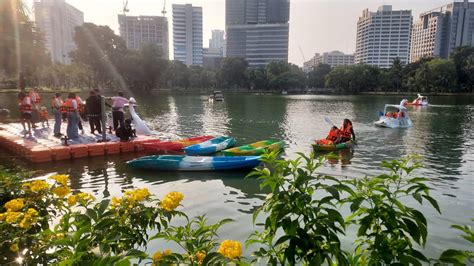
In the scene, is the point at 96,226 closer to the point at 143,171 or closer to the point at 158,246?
the point at 158,246

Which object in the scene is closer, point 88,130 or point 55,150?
point 55,150

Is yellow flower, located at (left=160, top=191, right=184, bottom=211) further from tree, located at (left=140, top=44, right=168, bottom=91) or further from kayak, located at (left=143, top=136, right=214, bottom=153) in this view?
tree, located at (left=140, top=44, right=168, bottom=91)

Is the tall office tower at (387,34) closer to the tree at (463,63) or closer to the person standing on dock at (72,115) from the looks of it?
the tree at (463,63)

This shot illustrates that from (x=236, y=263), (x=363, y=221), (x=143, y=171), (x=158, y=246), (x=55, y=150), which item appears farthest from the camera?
(x=55, y=150)

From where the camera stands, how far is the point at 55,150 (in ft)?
42.9

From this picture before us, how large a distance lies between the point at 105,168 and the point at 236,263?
11517mm

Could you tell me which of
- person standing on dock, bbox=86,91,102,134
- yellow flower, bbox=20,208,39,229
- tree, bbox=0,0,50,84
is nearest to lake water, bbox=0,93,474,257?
person standing on dock, bbox=86,91,102,134

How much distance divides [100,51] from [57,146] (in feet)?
210

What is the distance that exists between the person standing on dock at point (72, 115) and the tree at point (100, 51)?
2439 inches

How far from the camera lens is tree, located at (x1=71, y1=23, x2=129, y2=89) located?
6888 centimetres

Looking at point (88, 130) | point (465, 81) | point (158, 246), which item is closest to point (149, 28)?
point (465, 81)

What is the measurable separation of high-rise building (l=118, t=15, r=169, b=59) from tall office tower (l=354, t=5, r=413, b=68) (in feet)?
394

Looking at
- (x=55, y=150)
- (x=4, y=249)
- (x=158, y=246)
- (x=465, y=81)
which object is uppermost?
(x=465, y=81)

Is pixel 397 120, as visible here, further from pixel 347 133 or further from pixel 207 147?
pixel 207 147
